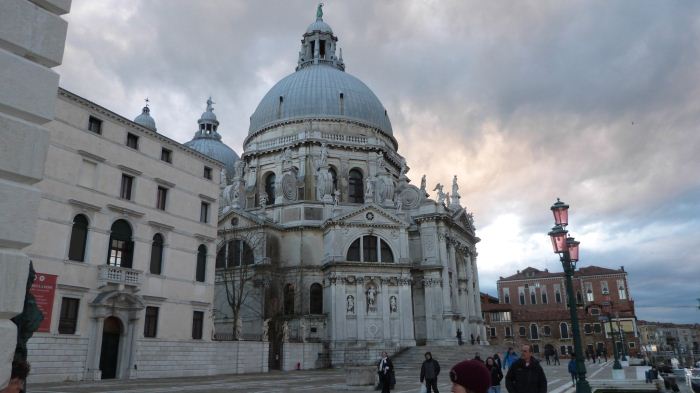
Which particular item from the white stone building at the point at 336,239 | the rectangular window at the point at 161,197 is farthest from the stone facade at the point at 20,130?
the white stone building at the point at 336,239

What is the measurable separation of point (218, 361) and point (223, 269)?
17156mm

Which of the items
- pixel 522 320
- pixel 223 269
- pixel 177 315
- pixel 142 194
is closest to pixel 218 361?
pixel 177 315

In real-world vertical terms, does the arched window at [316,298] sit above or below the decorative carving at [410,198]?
below

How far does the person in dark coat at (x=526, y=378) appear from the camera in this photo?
827cm

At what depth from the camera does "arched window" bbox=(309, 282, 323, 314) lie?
151 feet

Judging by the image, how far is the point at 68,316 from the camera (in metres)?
22.2

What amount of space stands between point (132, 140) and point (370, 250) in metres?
24.0

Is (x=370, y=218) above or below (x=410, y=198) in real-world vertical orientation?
below

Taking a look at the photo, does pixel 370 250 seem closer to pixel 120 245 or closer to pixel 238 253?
pixel 238 253

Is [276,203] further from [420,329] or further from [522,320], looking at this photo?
[522,320]

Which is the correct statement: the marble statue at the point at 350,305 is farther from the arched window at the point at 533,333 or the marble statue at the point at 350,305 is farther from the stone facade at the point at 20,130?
the arched window at the point at 533,333

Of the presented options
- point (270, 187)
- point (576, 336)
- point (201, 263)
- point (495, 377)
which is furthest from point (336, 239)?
point (576, 336)

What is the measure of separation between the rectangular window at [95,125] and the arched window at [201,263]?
7947 mm

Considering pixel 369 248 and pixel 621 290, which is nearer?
pixel 369 248
